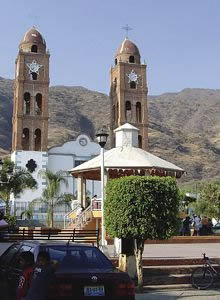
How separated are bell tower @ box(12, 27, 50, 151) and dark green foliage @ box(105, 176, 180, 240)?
35838mm

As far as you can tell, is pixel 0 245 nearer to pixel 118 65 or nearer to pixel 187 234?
pixel 187 234

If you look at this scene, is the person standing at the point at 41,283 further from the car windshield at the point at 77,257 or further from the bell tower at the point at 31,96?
the bell tower at the point at 31,96

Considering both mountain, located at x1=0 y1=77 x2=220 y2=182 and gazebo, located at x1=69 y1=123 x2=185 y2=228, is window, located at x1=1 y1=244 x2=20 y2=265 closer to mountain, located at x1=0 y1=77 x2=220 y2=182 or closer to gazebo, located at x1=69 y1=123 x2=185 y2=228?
gazebo, located at x1=69 y1=123 x2=185 y2=228

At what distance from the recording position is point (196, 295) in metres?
10.8

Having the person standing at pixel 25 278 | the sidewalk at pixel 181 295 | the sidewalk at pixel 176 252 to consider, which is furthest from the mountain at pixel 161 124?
the person standing at pixel 25 278

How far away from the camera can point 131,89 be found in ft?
170

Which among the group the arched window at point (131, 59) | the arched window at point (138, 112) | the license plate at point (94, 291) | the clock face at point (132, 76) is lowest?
the license plate at point (94, 291)

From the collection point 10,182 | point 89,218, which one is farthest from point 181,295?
point 10,182

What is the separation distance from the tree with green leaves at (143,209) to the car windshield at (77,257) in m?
3.38

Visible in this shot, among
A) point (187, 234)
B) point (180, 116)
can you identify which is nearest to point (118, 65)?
point (187, 234)

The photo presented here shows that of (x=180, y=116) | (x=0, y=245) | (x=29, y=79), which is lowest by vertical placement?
(x=0, y=245)

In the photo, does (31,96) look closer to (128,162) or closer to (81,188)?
(81,188)

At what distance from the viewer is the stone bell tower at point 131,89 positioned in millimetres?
51094

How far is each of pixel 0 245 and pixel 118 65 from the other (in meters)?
39.9
